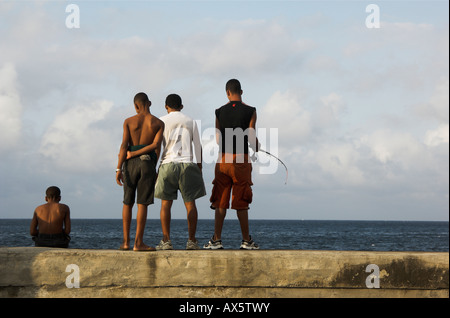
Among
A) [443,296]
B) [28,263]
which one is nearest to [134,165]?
[28,263]

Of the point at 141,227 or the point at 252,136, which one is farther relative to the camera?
the point at 252,136

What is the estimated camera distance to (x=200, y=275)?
567 centimetres

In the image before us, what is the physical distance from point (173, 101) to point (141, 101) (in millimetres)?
429

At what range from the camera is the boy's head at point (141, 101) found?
6.30m

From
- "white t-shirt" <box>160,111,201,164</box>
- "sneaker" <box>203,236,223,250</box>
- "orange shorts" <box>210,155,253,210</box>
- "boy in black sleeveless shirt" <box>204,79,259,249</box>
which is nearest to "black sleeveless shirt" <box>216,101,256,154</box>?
"boy in black sleeveless shirt" <box>204,79,259,249</box>

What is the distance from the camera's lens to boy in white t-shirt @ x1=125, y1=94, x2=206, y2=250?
20.8ft

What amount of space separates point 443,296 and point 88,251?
396cm

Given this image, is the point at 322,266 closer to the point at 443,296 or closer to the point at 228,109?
the point at 443,296

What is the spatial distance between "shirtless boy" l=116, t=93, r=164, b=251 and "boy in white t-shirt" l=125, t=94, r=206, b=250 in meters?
0.17

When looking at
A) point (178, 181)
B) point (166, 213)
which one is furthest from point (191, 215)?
point (178, 181)

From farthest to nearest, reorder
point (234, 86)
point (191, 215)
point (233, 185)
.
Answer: point (234, 86) < point (233, 185) < point (191, 215)

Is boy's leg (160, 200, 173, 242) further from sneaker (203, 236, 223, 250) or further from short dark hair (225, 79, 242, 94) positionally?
short dark hair (225, 79, 242, 94)

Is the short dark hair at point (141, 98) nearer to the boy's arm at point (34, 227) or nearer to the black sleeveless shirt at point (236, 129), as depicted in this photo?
the black sleeveless shirt at point (236, 129)

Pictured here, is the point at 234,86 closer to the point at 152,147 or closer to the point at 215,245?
the point at 152,147
